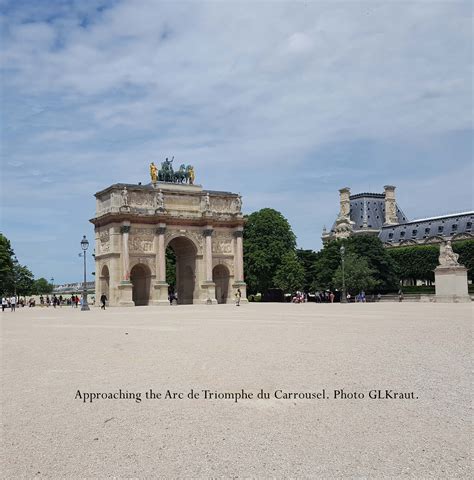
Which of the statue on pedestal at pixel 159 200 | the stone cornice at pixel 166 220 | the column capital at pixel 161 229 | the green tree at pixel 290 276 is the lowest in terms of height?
the green tree at pixel 290 276

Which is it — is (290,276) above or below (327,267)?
below

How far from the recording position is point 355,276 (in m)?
69.2

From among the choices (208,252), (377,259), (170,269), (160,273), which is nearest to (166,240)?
(160,273)

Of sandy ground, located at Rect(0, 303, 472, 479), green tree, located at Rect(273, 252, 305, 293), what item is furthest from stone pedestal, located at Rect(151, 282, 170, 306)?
sandy ground, located at Rect(0, 303, 472, 479)

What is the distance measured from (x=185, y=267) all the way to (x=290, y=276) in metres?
12.3

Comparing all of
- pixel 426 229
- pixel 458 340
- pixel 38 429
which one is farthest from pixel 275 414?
pixel 426 229

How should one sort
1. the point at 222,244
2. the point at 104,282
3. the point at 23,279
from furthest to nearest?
the point at 23,279 → the point at 222,244 → the point at 104,282

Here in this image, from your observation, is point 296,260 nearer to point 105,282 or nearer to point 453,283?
point 105,282

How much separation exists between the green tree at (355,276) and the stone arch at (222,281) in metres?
12.3

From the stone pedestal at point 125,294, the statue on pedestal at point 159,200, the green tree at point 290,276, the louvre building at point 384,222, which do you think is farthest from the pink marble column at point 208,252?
the louvre building at point 384,222

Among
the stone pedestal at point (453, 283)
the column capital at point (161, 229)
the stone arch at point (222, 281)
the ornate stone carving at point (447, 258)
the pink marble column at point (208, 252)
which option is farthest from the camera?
the stone arch at point (222, 281)

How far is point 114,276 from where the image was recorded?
66750 millimetres

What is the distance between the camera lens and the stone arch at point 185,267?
237 ft

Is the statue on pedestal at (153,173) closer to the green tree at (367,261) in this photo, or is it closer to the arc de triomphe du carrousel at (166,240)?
the arc de triomphe du carrousel at (166,240)
